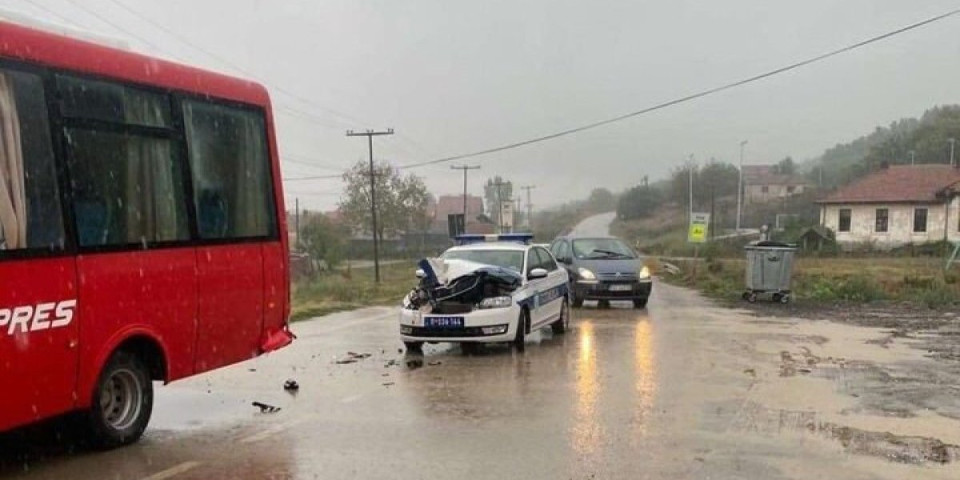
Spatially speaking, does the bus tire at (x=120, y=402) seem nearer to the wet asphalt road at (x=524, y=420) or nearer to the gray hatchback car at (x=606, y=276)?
the wet asphalt road at (x=524, y=420)

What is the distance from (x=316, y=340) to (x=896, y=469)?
10503mm

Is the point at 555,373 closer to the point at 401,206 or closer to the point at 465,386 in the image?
the point at 465,386

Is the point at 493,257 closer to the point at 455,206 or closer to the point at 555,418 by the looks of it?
the point at 555,418

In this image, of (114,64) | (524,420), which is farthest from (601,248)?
(114,64)

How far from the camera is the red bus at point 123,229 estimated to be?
582 centimetres

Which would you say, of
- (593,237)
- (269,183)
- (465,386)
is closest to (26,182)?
(269,183)

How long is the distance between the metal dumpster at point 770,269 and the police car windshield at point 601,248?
3.42 metres

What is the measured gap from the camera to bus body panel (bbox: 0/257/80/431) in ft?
18.4

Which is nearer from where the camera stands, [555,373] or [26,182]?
[26,182]

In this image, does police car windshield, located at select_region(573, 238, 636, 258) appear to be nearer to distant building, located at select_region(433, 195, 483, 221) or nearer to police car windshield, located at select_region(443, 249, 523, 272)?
police car windshield, located at select_region(443, 249, 523, 272)

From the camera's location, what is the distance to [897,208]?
62844mm

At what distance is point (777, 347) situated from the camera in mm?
13461

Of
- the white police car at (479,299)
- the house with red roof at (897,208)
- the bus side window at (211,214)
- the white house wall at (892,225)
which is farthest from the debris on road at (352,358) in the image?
the house with red roof at (897,208)

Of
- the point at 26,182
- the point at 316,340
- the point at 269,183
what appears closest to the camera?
the point at 26,182
